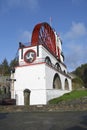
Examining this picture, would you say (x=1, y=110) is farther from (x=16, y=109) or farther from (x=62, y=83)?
(x=62, y=83)

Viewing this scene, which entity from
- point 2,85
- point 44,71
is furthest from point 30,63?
point 2,85

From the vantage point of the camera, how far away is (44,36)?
1686 inches

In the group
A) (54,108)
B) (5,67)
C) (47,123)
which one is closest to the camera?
(47,123)

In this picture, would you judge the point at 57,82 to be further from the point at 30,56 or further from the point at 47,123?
the point at 47,123

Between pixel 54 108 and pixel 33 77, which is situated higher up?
pixel 33 77

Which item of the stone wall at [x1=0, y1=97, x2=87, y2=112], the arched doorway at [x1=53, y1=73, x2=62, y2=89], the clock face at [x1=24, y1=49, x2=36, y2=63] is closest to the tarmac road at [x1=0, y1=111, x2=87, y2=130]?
the stone wall at [x1=0, y1=97, x2=87, y2=112]

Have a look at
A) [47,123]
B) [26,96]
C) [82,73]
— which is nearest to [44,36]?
[26,96]

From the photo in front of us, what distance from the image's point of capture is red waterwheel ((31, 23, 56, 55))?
4009cm

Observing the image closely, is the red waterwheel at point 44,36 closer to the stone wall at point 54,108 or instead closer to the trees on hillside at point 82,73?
the stone wall at point 54,108

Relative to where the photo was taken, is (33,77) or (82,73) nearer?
(33,77)

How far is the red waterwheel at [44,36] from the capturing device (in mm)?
40094

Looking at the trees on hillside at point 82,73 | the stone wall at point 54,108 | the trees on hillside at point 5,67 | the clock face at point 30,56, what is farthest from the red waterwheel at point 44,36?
the trees on hillside at point 5,67

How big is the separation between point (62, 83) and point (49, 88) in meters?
9.08

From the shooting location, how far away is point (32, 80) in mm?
32375
